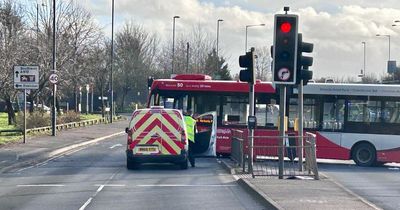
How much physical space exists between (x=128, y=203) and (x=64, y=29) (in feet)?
137

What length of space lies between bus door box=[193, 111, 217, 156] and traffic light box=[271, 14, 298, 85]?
29.0 ft

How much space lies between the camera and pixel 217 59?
71.8 meters

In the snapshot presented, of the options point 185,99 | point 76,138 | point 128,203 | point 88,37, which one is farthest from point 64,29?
point 128,203

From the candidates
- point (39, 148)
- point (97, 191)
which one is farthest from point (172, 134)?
point (39, 148)

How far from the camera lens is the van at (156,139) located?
73.6ft

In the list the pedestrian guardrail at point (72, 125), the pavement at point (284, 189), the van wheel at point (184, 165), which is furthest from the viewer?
the pedestrian guardrail at point (72, 125)

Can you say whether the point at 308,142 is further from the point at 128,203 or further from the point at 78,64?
the point at 78,64

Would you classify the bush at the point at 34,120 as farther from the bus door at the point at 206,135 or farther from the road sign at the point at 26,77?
the bus door at the point at 206,135

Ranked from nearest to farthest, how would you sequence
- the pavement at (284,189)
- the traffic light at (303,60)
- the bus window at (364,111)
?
the pavement at (284,189) < the traffic light at (303,60) < the bus window at (364,111)

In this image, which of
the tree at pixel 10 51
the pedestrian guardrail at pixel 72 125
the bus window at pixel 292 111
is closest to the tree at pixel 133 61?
the pedestrian guardrail at pixel 72 125

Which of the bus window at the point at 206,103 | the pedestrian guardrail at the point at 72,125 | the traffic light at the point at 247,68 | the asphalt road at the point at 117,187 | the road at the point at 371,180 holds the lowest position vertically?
the road at the point at 371,180

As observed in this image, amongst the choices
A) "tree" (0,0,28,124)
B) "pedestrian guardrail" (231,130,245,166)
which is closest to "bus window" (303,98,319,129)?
"pedestrian guardrail" (231,130,245,166)

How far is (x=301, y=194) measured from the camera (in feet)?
50.7

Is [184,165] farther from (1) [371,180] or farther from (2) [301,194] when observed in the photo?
(2) [301,194]
